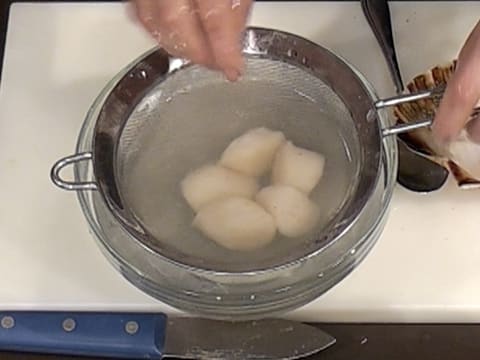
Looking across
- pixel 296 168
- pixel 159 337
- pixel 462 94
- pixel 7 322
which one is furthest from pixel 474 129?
pixel 7 322

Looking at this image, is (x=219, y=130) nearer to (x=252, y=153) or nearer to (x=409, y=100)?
(x=252, y=153)

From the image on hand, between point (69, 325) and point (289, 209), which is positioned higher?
point (289, 209)

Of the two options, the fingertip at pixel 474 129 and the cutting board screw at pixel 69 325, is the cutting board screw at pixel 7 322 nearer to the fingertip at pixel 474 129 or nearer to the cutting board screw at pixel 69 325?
the cutting board screw at pixel 69 325

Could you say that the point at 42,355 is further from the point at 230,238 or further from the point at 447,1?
the point at 447,1

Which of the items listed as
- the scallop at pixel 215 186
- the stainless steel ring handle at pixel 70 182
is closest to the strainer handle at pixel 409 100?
the scallop at pixel 215 186

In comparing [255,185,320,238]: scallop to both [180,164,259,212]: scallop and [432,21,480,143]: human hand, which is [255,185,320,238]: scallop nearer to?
[180,164,259,212]: scallop

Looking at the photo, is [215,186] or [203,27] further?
[215,186]

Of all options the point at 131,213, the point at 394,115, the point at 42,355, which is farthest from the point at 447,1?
the point at 42,355
